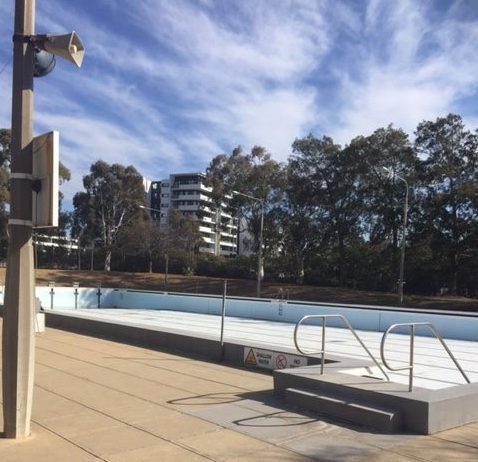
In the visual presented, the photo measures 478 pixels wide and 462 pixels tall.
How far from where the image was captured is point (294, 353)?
998cm

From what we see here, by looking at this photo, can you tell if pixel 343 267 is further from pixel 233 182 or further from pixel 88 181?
pixel 88 181

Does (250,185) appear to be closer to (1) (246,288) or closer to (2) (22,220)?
(1) (246,288)

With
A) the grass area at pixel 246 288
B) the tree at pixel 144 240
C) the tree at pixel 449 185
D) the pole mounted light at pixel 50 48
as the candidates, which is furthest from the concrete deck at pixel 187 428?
the tree at pixel 144 240

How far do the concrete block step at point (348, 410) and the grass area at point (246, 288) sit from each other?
33.2 metres

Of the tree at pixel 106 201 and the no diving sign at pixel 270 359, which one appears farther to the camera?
the tree at pixel 106 201

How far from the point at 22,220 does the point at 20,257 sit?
362 mm

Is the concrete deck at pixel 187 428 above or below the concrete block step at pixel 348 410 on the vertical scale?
below

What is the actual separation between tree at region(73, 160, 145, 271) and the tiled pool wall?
35847mm

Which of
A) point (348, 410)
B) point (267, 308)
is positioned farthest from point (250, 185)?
point (348, 410)

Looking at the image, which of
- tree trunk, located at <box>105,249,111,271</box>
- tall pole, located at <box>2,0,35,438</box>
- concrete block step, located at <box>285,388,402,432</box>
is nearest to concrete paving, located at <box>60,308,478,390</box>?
concrete block step, located at <box>285,388,402,432</box>

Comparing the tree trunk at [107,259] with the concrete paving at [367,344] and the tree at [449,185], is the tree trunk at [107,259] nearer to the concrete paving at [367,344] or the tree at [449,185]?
the tree at [449,185]

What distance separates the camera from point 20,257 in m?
5.96

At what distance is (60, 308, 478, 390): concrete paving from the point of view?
36.5ft

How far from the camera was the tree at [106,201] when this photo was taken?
245 feet
